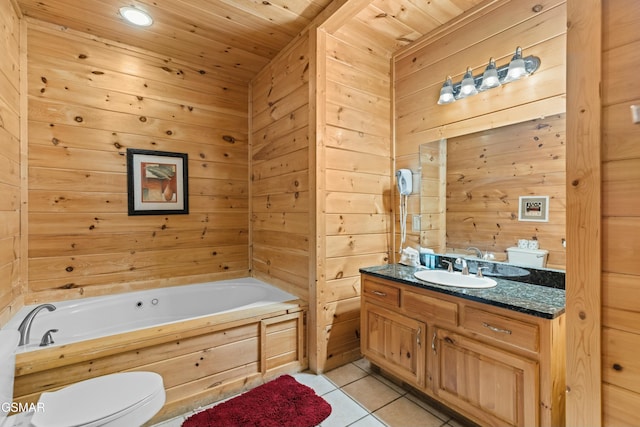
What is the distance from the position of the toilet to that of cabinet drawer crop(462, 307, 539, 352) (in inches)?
60.6

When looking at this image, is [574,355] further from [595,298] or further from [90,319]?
[90,319]

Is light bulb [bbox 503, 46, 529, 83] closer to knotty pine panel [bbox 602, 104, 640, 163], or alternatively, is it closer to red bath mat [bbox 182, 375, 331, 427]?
knotty pine panel [bbox 602, 104, 640, 163]

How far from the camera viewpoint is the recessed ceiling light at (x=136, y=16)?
6.96ft

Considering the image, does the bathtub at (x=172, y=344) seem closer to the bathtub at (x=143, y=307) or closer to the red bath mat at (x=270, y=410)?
the bathtub at (x=143, y=307)

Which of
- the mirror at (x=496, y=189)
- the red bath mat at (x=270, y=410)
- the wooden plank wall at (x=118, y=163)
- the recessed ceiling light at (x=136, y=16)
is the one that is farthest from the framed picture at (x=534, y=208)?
the recessed ceiling light at (x=136, y=16)

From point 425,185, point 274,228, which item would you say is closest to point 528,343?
point 425,185

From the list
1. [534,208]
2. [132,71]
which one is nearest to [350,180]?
[534,208]

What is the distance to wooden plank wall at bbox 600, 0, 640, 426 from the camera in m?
0.97

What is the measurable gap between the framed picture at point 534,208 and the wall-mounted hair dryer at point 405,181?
0.84m

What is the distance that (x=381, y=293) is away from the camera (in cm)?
212

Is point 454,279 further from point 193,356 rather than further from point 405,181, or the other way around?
point 193,356

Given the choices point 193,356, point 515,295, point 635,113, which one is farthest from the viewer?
point 193,356

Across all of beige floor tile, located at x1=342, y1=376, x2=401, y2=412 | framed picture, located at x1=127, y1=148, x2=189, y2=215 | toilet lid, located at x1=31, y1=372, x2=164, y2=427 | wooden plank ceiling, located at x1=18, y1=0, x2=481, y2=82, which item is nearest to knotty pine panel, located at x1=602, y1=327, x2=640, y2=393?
beige floor tile, located at x1=342, y1=376, x2=401, y2=412

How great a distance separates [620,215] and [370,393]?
173cm
